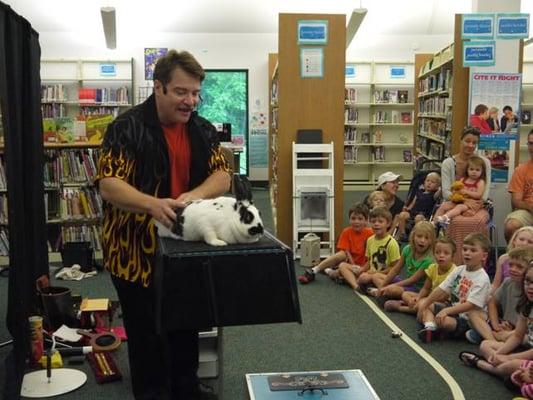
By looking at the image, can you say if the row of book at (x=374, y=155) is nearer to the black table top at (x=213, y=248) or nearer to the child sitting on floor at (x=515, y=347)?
the child sitting on floor at (x=515, y=347)

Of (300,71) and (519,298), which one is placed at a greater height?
(300,71)

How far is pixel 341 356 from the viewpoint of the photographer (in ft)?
11.1

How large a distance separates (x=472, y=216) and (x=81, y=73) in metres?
8.73

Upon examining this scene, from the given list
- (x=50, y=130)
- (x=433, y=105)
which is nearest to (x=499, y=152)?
(x=433, y=105)

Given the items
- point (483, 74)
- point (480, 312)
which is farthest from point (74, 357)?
point (483, 74)

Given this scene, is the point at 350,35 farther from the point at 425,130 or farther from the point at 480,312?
the point at 480,312

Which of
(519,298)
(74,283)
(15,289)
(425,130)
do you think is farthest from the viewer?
(425,130)

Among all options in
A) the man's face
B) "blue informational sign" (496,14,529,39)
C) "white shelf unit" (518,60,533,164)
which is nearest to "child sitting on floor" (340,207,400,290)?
"blue informational sign" (496,14,529,39)

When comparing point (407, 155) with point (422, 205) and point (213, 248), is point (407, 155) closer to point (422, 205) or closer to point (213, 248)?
point (422, 205)

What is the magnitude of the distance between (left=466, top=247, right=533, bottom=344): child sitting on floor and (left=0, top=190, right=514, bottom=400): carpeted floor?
6.3 inches

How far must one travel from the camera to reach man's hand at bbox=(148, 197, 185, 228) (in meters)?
1.89

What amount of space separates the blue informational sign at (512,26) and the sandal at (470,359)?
3.76 metres

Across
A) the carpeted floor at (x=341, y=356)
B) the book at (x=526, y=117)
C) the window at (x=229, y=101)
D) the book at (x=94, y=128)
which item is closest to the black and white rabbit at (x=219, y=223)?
the carpeted floor at (x=341, y=356)

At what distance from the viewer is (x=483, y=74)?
234 inches
